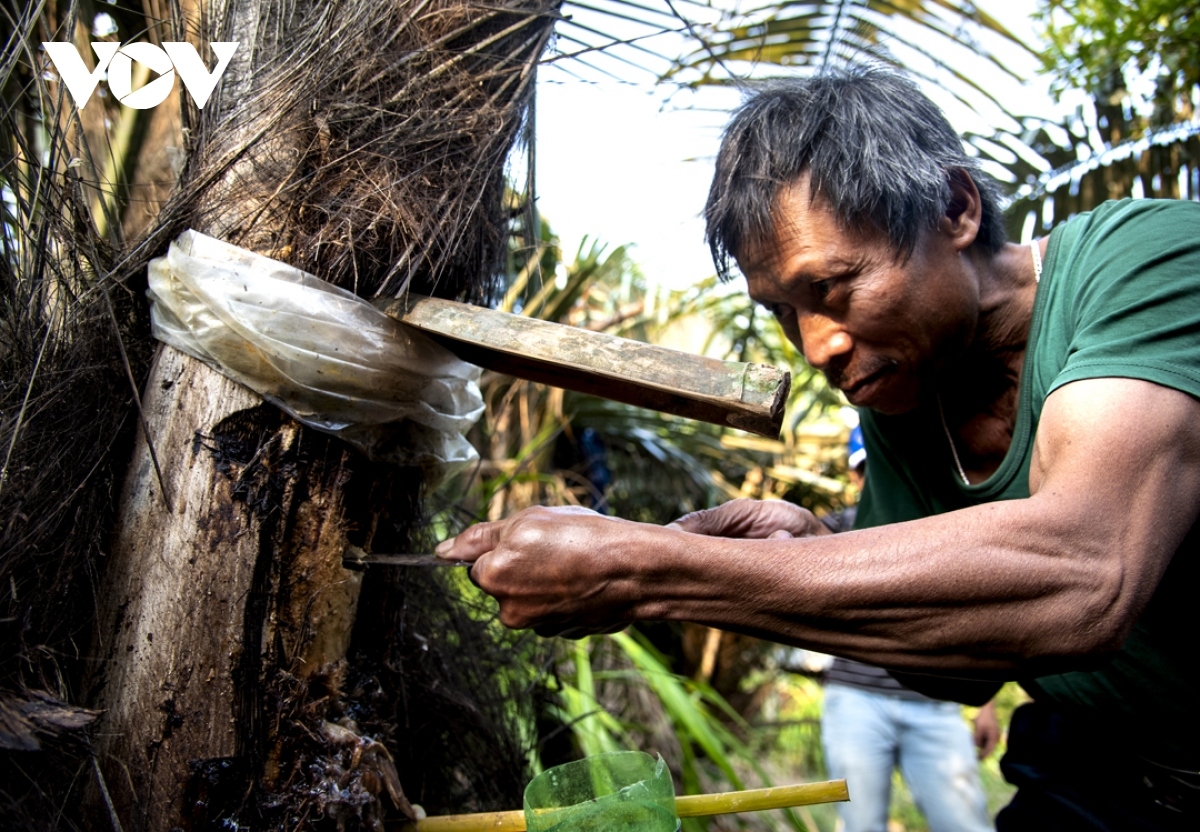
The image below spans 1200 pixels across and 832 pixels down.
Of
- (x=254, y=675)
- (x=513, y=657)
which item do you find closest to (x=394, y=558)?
(x=254, y=675)

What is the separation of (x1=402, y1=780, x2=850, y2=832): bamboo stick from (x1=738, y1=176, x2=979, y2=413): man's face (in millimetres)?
681

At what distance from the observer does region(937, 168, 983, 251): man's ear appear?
142 centimetres

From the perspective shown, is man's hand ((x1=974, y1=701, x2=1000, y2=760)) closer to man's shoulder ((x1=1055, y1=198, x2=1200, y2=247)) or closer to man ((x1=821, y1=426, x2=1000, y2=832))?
man ((x1=821, y1=426, x2=1000, y2=832))

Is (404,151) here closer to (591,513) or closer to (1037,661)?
(591,513)

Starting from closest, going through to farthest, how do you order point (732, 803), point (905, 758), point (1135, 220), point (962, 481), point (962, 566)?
point (962, 566), point (732, 803), point (1135, 220), point (962, 481), point (905, 758)

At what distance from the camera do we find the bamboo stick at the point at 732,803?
1.05m

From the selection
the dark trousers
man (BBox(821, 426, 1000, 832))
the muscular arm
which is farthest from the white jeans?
the muscular arm

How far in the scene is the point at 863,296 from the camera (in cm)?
132

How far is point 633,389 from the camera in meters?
1.13

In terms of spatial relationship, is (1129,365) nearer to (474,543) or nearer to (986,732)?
(474,543)

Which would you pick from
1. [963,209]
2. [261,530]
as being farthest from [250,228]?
[963,209]

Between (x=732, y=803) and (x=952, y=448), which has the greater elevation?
(x=952, y=448)

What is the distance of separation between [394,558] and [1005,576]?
2.73 feet

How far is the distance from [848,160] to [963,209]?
0.28 metres
